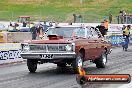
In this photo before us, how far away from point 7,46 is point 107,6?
61.8 m

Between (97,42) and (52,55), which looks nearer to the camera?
(52,55)

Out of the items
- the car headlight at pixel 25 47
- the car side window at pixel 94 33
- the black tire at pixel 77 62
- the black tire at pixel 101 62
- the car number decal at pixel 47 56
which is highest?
the car side window at pixel 94 33

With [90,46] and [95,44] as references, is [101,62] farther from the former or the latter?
[90,46]

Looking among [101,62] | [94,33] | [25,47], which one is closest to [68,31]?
[94,33]

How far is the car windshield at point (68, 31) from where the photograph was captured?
50.1 feet

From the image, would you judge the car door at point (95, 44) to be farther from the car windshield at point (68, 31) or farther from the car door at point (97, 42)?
the car windshield at point (68, 31)

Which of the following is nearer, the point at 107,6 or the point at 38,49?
the point at 38,49

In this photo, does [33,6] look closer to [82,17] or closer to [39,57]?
[82,17]

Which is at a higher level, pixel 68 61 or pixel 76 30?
pixel 76 30

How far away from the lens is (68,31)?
15.4 meters

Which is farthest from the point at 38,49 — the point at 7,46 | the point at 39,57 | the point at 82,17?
the point at 82,17

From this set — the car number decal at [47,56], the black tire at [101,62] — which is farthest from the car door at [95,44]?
the car number decal at [47,56]

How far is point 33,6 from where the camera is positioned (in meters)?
83.6

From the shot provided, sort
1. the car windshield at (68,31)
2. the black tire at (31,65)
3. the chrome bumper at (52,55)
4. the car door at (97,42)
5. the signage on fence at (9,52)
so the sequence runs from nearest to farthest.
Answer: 1. the chrome bumper at (52,55)
2. the black tire at (31,65)
3. the car windshield at (68,31)
4. the car door at (97,42)
5. the signage on fence at (9,52)
